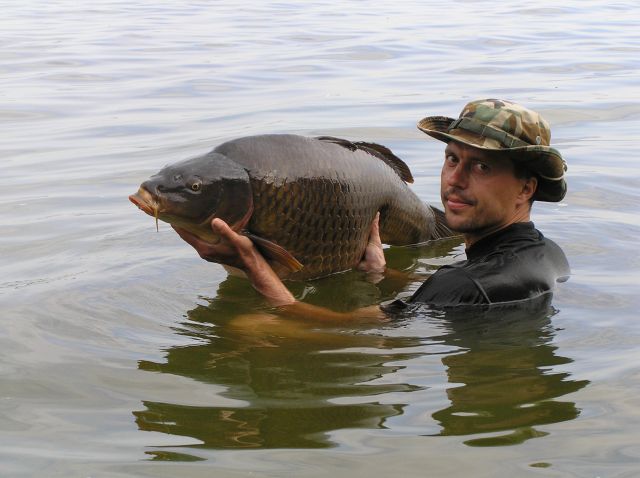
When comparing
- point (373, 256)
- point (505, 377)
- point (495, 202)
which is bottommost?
point (505, 377)

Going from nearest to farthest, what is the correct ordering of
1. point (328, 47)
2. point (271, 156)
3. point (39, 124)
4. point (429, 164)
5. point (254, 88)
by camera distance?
point (271, 156) → point (429, 164) → point (39, 124) → point (254, 88) → point (328, 47)

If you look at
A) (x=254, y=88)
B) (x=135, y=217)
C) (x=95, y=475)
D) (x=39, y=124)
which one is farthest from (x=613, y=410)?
(x=254, y=88)

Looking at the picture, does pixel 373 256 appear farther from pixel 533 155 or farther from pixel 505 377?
pixel 505 377

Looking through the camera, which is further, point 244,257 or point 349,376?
point 244,257

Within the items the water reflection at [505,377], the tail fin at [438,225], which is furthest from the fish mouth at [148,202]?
the tail fin at [438,225]

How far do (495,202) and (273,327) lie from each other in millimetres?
1144

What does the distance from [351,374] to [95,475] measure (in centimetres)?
127

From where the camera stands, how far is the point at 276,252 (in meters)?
5.21

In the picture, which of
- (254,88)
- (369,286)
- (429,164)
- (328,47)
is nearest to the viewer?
(369,286)

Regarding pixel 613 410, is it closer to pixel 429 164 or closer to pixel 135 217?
pixel 135 217

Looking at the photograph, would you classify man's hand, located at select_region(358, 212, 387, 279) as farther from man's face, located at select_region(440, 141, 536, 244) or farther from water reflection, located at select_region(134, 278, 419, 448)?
man's face, located at select_region(440, 141, 536, 244)

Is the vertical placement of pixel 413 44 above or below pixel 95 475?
above

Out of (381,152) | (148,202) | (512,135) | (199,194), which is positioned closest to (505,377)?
(512,135)

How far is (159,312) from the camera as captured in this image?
5492mm
